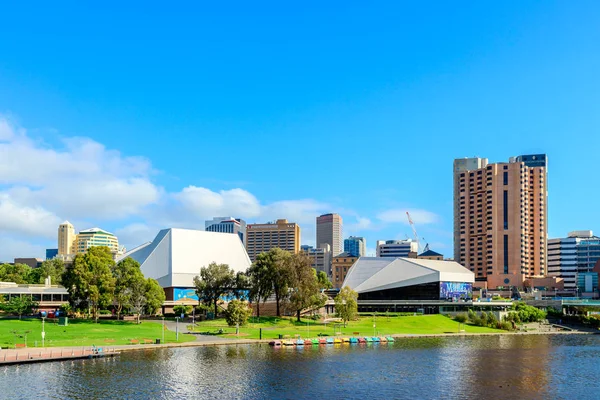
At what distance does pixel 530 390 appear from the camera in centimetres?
7581

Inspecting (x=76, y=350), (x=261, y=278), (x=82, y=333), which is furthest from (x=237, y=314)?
(x=261, y=278)

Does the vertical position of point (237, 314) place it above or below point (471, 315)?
above

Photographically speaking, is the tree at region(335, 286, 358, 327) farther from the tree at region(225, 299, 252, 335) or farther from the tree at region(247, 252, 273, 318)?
the tree at region(225, 299, 252, 335)

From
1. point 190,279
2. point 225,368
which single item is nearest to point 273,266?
point 190,279

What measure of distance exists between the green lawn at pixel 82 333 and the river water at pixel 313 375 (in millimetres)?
12530

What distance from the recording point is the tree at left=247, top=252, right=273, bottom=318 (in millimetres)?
160750

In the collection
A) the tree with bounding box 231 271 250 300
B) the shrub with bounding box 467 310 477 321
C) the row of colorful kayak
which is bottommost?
the shrub with bounding box 467 310 477 321

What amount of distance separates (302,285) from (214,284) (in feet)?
76.1

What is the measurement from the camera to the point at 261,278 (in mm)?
161875

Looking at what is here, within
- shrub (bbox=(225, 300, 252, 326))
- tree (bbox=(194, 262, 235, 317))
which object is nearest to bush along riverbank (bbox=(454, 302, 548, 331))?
tree (bbox=(194, 262, 235, 317))

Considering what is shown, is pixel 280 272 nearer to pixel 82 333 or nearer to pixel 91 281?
pixel 91 281

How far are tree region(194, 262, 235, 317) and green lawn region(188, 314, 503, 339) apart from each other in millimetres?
11349

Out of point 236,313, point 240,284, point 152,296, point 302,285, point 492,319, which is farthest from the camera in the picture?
point 492,319

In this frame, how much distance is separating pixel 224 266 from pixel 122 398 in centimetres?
10007
